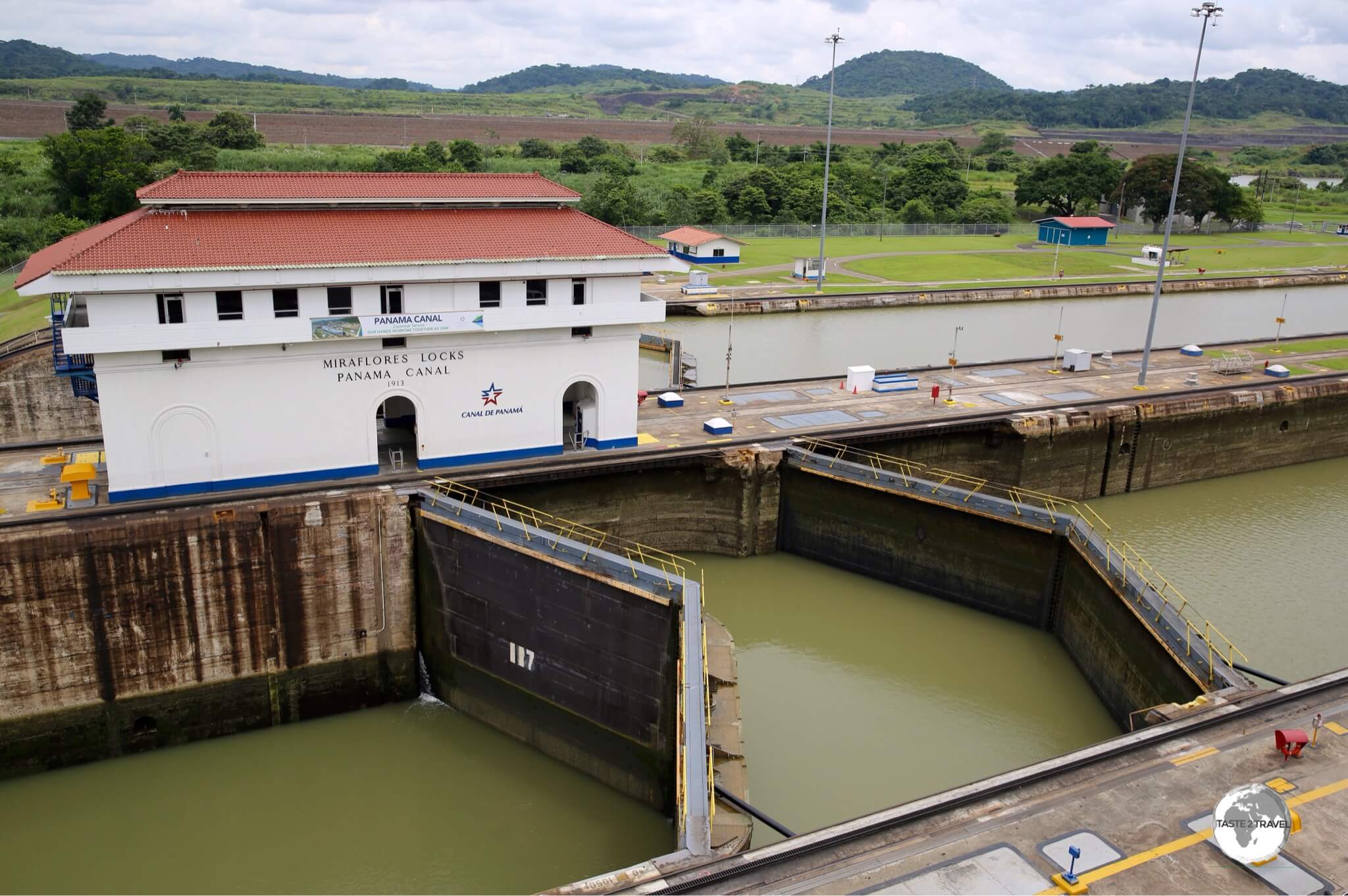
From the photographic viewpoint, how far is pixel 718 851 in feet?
48.0

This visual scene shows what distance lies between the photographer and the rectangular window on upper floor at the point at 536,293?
2683cm

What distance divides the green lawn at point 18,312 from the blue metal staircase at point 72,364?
13233 mm

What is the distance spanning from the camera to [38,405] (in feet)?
110

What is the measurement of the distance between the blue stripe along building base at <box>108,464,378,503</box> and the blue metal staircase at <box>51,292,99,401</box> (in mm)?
2569

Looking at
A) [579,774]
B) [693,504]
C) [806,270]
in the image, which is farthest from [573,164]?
[579,774]

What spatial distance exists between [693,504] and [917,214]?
248ft

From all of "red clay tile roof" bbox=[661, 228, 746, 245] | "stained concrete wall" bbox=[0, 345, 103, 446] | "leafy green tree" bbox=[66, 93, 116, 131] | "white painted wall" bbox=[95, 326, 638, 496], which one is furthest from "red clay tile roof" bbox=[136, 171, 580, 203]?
"leafy green tree" bbox=[66, 93, 116, 131]

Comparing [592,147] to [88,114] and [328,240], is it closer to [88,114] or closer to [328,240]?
[88,114]

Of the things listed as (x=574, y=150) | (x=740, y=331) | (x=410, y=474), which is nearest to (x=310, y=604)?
(x=410, y=474)

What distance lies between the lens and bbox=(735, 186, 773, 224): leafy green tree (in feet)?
301

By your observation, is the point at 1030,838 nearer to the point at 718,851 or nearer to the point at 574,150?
the point at 718,851

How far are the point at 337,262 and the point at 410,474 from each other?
5624 millimetres

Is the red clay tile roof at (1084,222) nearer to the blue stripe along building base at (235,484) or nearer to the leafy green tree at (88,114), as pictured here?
the blue stripe along building base at (235,484)

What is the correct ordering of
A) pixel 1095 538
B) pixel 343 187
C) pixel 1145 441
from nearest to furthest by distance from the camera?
1. pixel 1095 538
2. pixel 343 187
3. pixel 1145 441
